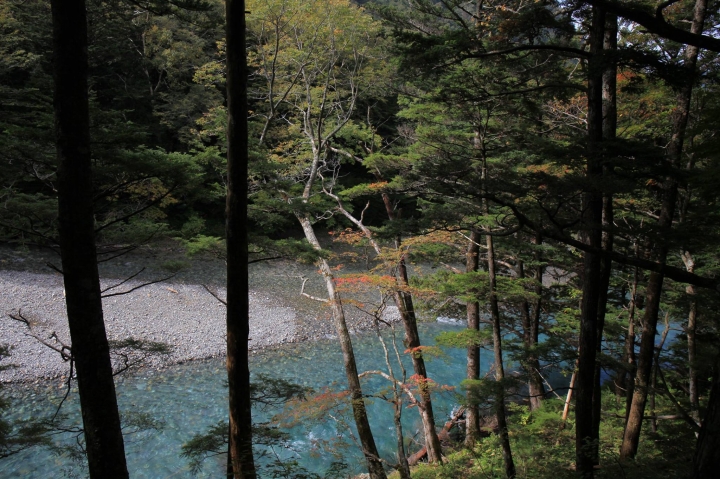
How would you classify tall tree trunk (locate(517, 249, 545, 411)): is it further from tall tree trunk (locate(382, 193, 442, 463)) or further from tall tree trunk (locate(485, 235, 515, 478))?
tall tree trunk (locate(382, 193, 442, 463))

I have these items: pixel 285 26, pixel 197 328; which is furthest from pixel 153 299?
pixel 285 26

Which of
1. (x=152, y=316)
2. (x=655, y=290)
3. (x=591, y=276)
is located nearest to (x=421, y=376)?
(x=655, y=290)

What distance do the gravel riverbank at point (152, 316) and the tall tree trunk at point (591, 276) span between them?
8.11 metres

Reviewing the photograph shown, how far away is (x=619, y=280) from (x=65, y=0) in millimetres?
9390

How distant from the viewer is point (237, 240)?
3.32 m

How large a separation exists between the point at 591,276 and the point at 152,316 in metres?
11.7

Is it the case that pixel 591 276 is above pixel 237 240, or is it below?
below

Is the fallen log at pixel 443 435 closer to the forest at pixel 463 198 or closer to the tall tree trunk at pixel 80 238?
the forest at pixel 463 198

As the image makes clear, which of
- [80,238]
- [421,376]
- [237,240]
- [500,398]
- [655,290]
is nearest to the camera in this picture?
[80,238]

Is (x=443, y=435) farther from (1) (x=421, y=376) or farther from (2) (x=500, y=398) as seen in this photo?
(2) (x=500, y=398)

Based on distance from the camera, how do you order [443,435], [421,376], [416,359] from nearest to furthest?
[421,376]
[416,359]
[443,435]

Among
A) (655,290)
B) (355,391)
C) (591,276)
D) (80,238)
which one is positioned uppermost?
(80,238)

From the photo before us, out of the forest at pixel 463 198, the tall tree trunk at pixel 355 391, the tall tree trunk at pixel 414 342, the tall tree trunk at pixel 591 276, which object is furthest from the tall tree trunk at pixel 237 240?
the tall tree trunk at pixel 414 342

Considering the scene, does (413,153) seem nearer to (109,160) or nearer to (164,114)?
(109,160)
